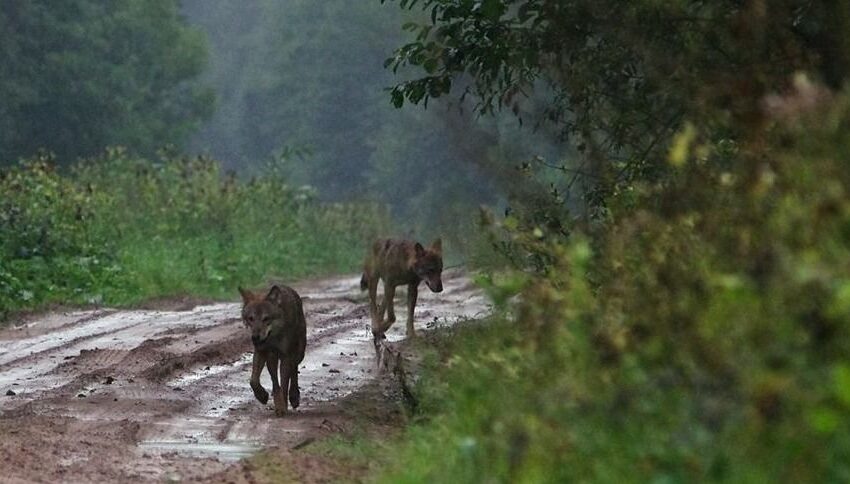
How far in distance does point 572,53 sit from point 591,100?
490 mm

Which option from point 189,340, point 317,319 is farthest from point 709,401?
point 317,319

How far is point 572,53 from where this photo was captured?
12.6 metres

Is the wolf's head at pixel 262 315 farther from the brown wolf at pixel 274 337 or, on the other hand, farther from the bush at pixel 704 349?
the bush at pixel 704 349

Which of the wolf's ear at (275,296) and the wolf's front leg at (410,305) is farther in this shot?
the wolf's front leg at (410,305)

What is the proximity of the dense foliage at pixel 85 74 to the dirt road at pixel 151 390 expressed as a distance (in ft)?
109

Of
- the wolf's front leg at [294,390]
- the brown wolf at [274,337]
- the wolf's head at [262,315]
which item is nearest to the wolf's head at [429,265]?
the brown wolf at [274,337]

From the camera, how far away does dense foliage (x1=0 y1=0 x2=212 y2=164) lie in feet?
179

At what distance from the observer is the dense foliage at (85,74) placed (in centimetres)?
5466

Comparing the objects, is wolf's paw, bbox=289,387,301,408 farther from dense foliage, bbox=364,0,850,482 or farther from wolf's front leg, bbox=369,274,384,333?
wolf's front leg, bbox=369,274,384,333

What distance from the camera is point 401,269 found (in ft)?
64.7

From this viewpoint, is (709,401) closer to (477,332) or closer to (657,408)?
(657,408)

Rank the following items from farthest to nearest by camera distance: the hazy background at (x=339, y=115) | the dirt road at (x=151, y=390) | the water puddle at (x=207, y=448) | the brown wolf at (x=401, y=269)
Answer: the hazy background at (x=339, y=115) < the brown wolf at (x=401, y=269) < the water puddle at (x=207, y=448) < the dirt road at (x=151, y=390)

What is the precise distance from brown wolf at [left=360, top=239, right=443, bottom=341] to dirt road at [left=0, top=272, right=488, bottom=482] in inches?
14.9

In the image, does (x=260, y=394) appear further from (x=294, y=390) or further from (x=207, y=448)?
(x=207, y=448)
